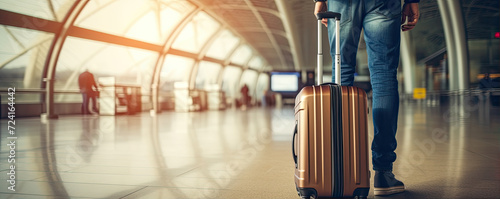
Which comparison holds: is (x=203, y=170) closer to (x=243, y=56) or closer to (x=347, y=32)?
(x=347, y=32)

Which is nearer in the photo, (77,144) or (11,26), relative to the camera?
(77,144)

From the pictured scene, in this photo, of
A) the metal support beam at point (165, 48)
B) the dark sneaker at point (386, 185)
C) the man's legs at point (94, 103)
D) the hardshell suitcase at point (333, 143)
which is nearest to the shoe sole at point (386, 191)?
the dark sneaker at point (386, 185)

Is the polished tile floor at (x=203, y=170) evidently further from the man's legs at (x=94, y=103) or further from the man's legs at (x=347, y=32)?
the man's legs at (x=94, y=103)

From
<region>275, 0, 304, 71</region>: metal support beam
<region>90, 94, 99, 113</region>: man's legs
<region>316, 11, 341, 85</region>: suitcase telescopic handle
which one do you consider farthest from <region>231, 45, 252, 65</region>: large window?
<region>316, 11, 341, 85</region>: suitcase telescopic handle

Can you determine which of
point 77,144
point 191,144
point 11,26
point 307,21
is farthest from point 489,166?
point 307,21

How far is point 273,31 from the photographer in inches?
1069

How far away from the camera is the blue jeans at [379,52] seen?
219 centimetres

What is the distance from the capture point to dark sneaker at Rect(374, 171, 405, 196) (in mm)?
2105

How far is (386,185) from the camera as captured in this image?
211 cm

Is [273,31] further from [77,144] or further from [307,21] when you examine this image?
[77,144]

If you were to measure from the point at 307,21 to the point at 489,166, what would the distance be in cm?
1969

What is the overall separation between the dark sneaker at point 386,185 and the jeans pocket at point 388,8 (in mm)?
911

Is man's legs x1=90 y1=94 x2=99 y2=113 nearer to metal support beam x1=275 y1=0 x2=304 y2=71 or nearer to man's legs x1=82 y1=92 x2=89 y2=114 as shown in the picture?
man's legs x1=82 y1=92 x2=89 y2=114

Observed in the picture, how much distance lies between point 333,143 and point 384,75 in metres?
0.66
